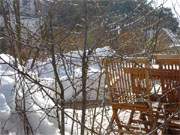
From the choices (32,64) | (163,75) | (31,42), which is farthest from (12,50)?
(163,75)

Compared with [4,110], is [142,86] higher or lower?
higher

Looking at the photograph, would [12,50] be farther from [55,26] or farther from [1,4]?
[55,26]

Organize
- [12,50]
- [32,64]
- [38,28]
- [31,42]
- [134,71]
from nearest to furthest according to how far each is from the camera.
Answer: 1. [31,42]
2. [38,28]
3. [12,50]
4. [32,64]
5. [134,71]

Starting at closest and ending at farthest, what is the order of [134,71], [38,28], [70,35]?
[70,35], [38,28], [134,71]

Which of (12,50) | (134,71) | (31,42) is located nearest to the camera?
(31,42)

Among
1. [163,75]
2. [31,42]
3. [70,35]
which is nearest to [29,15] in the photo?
[70,35]

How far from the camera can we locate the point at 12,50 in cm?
302

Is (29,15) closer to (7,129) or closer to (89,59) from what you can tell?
(89,59)

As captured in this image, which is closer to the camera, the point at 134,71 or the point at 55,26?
the point at 55,26

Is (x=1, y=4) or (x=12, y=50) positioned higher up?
(x=1, y=4)

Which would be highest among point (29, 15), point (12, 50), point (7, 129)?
point (29, 15)

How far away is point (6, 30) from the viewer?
2449 millimetres

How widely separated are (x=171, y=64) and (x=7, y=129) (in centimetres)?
170

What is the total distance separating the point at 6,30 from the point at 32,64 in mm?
825
